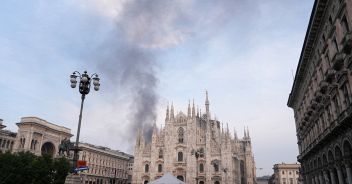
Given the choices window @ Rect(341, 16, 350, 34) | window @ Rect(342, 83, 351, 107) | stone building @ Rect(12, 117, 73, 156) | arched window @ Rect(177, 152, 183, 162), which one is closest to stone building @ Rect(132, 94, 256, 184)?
arched window @ Rect(177, 152, 183, 162)

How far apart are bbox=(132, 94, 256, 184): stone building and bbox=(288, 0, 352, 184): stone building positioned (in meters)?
36.3

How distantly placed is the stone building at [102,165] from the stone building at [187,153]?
377 inches

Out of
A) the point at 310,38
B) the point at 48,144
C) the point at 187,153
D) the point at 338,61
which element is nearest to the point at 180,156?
the point at 187,153

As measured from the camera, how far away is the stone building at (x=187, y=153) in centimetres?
6706

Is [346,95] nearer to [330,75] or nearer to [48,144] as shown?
[330,75]

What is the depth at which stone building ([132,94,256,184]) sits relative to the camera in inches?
2640

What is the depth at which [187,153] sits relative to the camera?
69125 mm

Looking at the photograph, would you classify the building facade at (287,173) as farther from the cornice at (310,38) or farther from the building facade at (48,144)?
the cornice at (310,38)

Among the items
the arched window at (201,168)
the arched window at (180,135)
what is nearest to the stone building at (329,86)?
the arched window at (201,168)

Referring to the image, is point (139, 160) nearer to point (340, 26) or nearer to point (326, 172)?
point (326, 172)

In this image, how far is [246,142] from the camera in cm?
8319

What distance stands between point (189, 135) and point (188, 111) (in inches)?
243

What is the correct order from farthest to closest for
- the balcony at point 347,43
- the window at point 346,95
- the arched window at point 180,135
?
the arched window at point 180,135 < the window at point 346,95 < the balcony at point 347,43

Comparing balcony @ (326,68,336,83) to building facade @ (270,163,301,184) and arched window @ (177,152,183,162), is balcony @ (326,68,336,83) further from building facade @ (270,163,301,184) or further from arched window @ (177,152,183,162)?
building facade @ (270,163,301,184)
